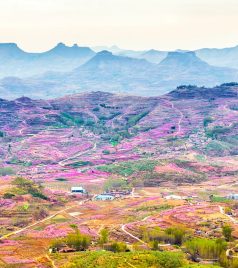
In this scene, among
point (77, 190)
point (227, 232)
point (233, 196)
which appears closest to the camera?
point (227, 232)

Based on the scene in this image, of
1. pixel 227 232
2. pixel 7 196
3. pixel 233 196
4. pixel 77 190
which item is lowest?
pixel 77 190

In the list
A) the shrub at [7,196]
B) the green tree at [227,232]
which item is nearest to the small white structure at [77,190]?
the shrub at [7,196]

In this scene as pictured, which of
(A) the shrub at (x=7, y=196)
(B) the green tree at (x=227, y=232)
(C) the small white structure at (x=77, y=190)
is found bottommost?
(C) the small white structure at (x=77, y=190)

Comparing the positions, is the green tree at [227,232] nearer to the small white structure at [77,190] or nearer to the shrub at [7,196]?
the shrub at [7,196]

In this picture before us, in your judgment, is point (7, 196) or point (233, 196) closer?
point (7, 196)

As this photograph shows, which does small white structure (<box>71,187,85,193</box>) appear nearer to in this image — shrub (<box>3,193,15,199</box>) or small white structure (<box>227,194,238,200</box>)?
shrub (<box>3,193,15,199</box>)

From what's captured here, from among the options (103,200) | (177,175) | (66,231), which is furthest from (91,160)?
(66,231)

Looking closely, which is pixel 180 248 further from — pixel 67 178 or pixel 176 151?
pixel 176 151

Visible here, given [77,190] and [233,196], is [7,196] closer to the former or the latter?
[77,190]

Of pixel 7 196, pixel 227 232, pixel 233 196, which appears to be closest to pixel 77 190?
pixel 7 196

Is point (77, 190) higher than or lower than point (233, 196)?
lower

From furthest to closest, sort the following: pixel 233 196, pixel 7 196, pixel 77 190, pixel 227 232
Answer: pixel 77 190
pixel 233 196
pixel 7 196
pixel 227 232

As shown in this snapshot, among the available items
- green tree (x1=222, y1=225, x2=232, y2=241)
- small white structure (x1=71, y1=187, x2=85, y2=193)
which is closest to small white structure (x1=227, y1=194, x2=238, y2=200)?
small white structure (x1=71, y1=187, x2=85, y2=193)

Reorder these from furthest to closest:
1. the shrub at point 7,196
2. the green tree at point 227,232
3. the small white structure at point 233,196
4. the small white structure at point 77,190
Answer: the small white structure at point 77,190
the small white structure at point 233,196
the shrub at point 7,196
the green tree at point 227,232
